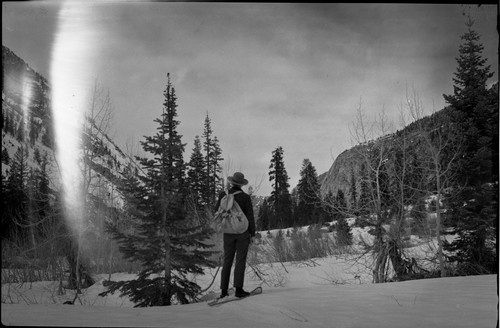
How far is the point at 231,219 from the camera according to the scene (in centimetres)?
477

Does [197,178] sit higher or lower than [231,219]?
higher

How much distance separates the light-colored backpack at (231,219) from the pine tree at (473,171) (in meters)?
12.2

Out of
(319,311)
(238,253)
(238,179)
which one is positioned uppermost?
(238,179)

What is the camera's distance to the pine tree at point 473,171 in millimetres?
13859

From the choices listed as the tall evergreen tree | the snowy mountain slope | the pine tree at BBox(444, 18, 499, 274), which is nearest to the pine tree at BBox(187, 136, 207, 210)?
the tall evergreen tree

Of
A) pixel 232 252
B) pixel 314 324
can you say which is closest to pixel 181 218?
pixel 232 252

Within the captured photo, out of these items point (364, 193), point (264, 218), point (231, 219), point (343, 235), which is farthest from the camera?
point (343, 235)

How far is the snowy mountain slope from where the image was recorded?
3787 mm

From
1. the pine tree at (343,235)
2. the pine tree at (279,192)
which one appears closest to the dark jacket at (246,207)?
the pine tree at (279,192)

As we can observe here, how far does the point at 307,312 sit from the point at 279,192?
8689 mm

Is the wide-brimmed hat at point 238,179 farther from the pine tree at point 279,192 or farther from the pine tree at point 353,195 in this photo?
the pine tree at point 353,195

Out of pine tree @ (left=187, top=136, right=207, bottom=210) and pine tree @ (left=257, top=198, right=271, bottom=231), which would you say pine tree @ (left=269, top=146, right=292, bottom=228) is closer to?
pine tree @ (left=257, top=198, right=271, bottom=231)

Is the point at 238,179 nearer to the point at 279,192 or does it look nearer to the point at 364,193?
the point at 279,192

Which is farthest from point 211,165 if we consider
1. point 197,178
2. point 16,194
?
point 16,194
